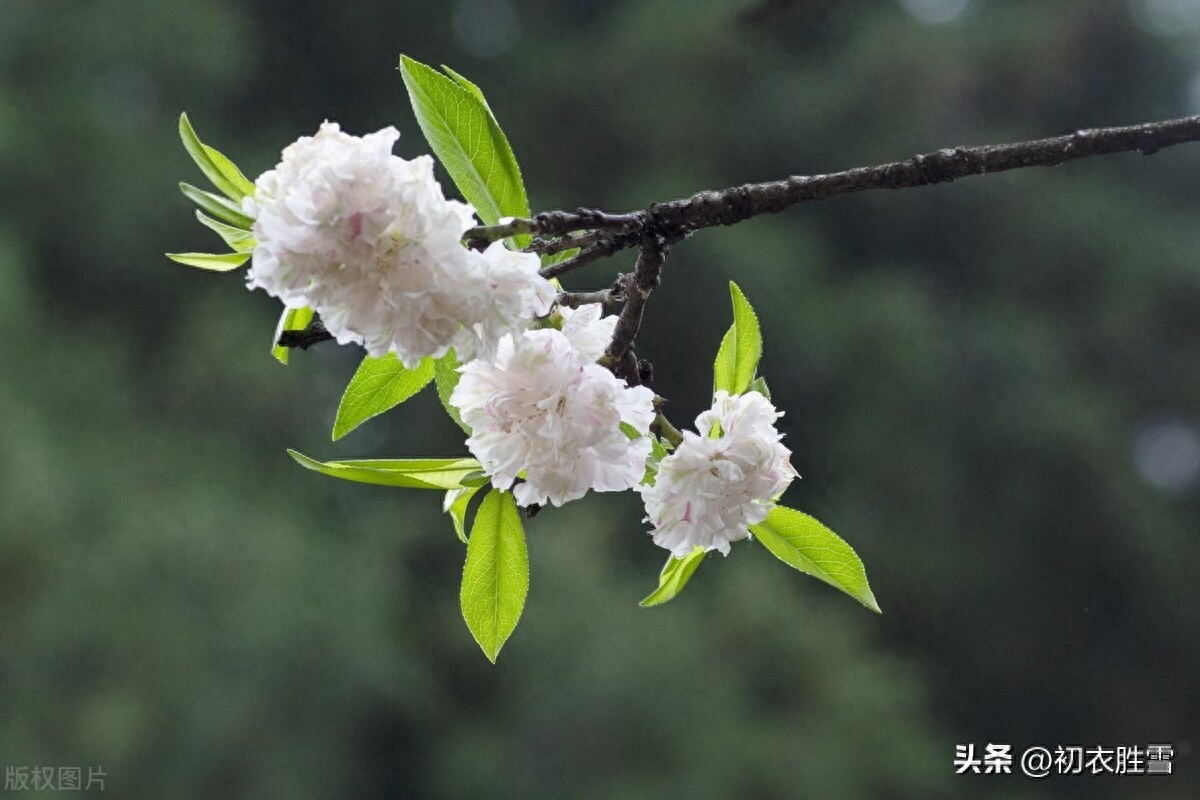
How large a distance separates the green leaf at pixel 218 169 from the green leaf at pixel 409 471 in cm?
10

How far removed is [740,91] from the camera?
9.90 feet

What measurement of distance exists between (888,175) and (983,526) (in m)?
2.65

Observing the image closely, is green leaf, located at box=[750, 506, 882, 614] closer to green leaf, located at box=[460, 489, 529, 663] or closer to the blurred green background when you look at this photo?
green leaf, located at box=[460, 489, 529, 663]

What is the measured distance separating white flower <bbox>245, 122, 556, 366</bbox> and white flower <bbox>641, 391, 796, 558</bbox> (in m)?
0.10

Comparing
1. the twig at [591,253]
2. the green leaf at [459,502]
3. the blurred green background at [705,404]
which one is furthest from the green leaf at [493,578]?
the blurred green background at [705,404]

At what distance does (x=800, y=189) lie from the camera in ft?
1.22

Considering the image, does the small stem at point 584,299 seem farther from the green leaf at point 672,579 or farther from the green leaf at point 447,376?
the green leaf at point 672,579

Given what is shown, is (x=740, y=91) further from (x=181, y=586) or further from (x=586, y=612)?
(x=181, y=586)

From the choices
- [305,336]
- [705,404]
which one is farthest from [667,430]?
[705,404]

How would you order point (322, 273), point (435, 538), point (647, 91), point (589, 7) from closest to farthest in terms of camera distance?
point (322, 273)
point (435, 538)
point (647, 91)
point (589, 7)

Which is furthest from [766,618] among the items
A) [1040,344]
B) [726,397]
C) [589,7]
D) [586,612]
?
[726,397]

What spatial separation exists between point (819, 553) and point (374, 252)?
9.0 inches

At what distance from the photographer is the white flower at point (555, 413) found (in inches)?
14.3

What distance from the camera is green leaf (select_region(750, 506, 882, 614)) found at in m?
0.46
